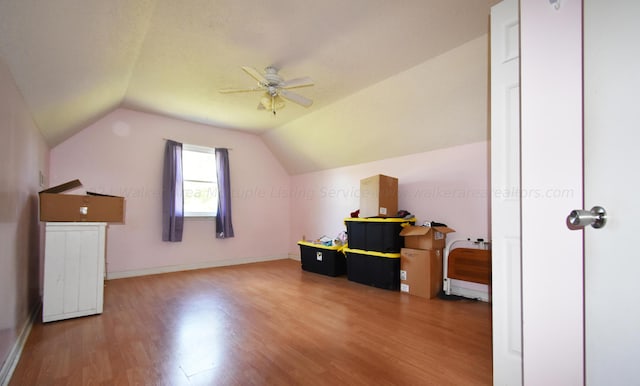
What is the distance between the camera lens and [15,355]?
184 cm

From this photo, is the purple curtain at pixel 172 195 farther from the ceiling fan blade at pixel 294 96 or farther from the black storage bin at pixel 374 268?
the black storage bin at pixel 374 268

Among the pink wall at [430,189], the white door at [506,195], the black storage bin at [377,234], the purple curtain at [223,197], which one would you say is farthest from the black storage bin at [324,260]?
the white door at [506,195]

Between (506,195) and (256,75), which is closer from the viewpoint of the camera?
(506,195)

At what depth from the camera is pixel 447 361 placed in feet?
6.01

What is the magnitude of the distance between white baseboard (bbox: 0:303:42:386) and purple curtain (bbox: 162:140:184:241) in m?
2.04

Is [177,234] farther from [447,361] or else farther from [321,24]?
[447,361]

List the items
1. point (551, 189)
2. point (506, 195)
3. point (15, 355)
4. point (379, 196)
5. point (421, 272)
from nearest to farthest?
1. point (551, 189)
2. point (506, 195)
3. point (15, 355)
4. point (421, 272)
5. point (379, 196)

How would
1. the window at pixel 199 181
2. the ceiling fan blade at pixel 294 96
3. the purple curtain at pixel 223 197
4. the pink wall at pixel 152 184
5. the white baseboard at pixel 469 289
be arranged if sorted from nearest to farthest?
the ceiling fan blade at pixel 294 96
the white baseboard at pixel 469 289
the pink wall at pixel 152 184
the window at pixel 199 181
the purple curtain at pixel 223 197

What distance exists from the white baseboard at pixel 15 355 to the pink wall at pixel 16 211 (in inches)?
1.5

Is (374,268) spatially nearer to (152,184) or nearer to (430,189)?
(430,189)

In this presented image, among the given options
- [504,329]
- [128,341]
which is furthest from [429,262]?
[128,341]

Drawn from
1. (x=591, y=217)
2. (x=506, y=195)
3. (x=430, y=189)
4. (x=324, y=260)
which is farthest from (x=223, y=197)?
(x=591, y=217)

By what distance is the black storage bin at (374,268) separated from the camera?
11.3ft

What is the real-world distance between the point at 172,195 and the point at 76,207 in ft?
6.26
